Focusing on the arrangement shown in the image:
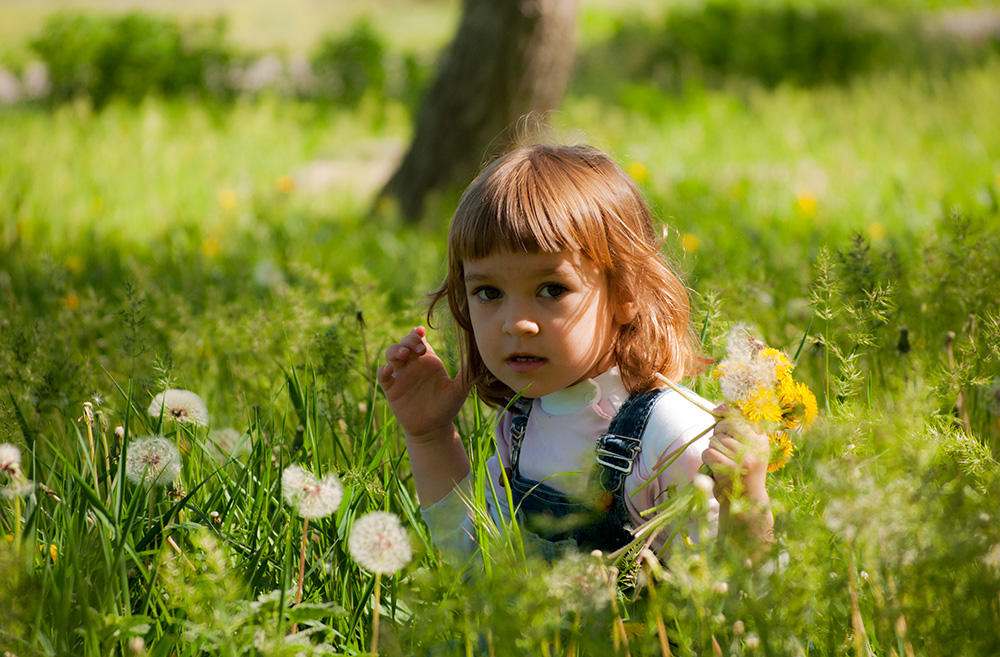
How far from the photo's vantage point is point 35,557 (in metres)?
Answer: 1.50

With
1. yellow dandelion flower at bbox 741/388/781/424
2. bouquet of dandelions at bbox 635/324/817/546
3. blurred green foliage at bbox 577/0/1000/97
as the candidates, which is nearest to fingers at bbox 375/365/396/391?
bouquet of dandelions at bbox 635/324/817/546

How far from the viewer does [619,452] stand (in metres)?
1.69

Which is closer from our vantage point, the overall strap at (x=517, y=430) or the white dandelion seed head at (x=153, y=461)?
the white dandelion seed head at (x=153, y=461)

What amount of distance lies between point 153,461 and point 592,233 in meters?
0.91

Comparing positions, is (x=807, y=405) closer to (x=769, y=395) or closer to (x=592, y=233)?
(x=769, y=395)

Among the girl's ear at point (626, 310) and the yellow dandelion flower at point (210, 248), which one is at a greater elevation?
the girl's ear at point (626, 310)

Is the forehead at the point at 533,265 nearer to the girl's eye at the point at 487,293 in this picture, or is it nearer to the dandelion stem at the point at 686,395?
the girl's eye at the point at 487,293

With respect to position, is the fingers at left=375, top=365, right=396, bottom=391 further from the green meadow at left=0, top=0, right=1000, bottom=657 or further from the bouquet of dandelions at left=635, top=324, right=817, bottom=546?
the bouquet of dandelions at left=635, top=324, right=817, bottom=546

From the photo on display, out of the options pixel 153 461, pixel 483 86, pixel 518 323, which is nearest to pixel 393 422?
pixel 518 323

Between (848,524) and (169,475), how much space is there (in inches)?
43.6

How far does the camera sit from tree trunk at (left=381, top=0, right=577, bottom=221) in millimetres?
4910

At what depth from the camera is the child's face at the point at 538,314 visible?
5.47 ft

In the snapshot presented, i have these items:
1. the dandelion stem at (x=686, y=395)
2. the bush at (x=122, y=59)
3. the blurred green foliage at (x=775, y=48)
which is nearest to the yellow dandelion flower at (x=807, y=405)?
the dandelion stem at (x=686, y=395)

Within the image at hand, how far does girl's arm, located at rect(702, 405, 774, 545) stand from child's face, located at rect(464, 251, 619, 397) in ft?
1.21
